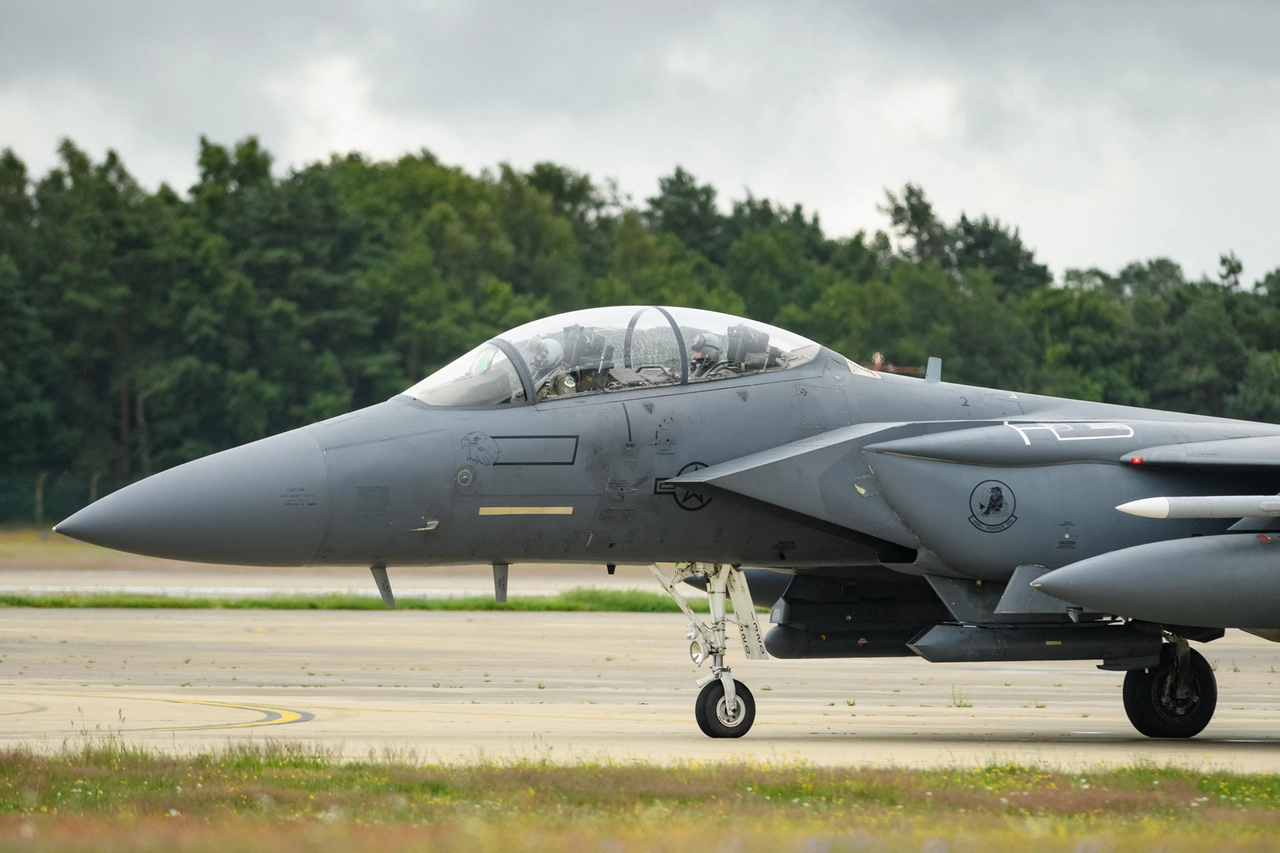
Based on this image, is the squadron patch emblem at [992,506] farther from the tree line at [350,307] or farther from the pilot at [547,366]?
the tree line at [350,307]

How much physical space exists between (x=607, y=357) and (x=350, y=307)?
50589 mm

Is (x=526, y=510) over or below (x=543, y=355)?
below

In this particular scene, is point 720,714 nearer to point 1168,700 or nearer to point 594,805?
point 594,805

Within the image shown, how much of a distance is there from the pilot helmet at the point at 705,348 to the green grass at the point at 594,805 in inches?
127

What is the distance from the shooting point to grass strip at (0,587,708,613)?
28.0m

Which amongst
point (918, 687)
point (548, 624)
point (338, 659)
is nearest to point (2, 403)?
point (548, 624)

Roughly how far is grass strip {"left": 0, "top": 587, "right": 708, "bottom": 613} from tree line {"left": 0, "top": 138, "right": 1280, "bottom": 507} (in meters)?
26.3

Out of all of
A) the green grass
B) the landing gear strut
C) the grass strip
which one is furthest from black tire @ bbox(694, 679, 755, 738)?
the grass strip

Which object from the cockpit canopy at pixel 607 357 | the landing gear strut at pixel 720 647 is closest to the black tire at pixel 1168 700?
the landing gear strut at pixel 720 647

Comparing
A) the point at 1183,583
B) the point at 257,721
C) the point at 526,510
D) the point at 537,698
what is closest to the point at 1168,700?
the point at 1183,583

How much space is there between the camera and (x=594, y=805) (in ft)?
26.1

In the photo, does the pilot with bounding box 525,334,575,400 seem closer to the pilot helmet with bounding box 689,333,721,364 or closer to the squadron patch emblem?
the pilot helmet with bounding box 689,333,721,364

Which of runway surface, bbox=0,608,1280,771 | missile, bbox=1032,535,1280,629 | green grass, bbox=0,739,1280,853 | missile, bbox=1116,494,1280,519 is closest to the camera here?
green grass, bbox=0,739,1280,853

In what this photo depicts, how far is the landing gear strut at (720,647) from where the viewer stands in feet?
38.1
